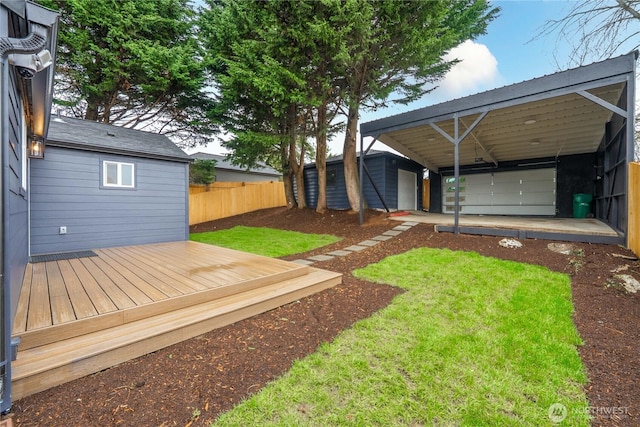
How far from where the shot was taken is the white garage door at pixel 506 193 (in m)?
9.71

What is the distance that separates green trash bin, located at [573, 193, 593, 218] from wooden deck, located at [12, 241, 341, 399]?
9.32 m

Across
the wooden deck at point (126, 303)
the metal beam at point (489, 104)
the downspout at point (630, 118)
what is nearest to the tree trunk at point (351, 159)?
the metal beam at point (489, 104)

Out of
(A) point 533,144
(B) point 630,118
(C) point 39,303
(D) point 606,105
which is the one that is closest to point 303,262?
(C) point 39,303

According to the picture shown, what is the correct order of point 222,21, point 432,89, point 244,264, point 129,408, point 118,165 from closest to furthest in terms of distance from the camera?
point 129,408, point 244,264, point 118,165, point 222,21, point 432,89

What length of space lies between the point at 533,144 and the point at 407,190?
182 inches

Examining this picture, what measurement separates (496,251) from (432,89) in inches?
262

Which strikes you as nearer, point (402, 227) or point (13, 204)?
point (13, 204)

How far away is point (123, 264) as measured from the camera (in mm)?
4047

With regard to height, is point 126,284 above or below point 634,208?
below

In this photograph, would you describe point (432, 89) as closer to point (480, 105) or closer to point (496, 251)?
point (480, 105)

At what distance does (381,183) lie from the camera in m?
10.8

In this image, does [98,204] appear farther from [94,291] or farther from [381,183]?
[381,183]

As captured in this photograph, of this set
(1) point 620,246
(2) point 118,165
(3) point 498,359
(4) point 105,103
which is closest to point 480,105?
(1) point 620,246

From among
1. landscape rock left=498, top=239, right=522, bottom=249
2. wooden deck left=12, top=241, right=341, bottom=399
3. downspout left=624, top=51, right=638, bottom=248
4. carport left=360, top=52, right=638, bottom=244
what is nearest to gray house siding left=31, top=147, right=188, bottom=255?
wooden deck left=12, top=241, right=341, bottom=399
